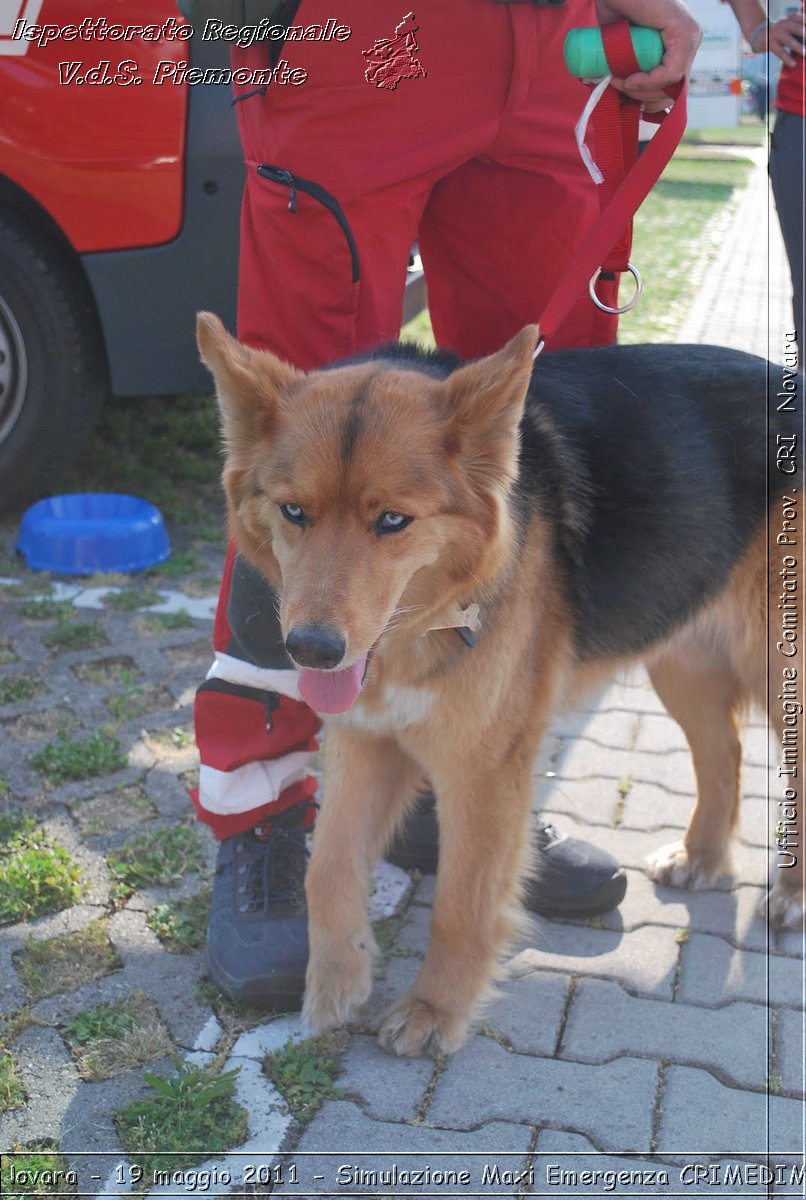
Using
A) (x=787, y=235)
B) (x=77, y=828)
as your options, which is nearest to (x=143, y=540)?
(x=77, y=828)

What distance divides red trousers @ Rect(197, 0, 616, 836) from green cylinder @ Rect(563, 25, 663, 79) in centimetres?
8

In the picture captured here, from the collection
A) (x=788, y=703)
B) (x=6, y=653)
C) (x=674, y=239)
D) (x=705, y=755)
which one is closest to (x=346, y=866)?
(x=705, y=755)

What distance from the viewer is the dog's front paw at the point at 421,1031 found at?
8.99 feet

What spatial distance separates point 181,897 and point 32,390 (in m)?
2.58

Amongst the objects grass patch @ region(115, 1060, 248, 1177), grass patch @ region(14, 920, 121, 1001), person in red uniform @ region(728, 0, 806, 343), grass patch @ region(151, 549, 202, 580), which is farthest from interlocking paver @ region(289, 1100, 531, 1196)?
person in red uniform @ region(728, 0, 806, 343)

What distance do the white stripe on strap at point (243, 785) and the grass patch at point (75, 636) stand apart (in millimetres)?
1535

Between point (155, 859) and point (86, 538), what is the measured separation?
1991 mm

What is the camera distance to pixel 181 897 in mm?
3201

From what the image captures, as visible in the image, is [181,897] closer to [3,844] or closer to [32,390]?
[3,844]

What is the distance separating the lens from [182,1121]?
2.42 metres

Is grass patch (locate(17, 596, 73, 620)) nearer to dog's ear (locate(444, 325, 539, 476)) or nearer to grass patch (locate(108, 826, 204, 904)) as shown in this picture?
grass patch (locate(108, 826, 204, 904))

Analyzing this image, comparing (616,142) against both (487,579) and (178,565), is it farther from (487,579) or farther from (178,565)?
(178,565)

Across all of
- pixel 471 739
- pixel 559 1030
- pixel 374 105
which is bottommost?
pixel 559 1030

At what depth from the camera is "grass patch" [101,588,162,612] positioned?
15.7 feet
